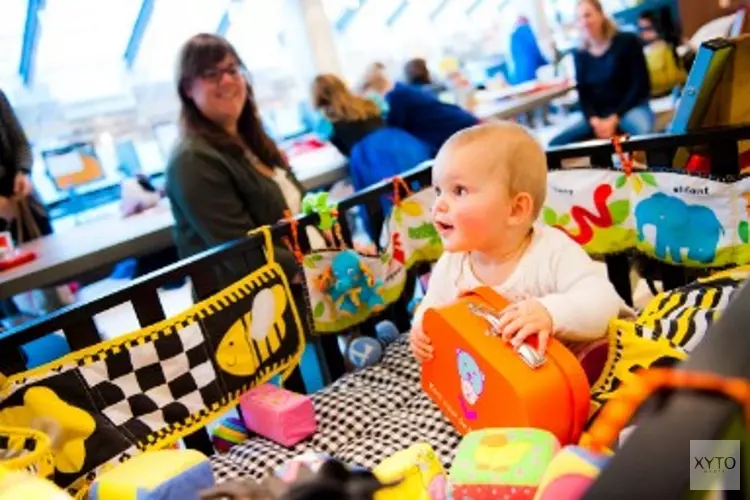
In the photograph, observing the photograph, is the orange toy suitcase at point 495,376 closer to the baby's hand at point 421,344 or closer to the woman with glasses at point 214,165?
the baby's hand at point 421,344

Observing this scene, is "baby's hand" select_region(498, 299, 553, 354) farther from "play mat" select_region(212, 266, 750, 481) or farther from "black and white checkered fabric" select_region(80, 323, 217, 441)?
"black and white checkered fabric" select_region(80, 323, 217, 441)

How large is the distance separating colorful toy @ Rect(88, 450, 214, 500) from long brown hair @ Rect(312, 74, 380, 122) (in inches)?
79.9

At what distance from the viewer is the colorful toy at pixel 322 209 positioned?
59.0 inches

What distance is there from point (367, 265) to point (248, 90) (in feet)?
1.79

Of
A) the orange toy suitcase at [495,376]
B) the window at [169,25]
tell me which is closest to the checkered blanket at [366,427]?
the orange toy suitcase at [495,376]

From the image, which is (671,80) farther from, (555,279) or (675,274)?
(555,279)

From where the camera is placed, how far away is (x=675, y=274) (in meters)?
1.49

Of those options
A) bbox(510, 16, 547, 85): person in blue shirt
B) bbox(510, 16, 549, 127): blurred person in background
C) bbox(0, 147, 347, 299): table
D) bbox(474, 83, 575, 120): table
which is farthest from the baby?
bbox(510, 16, 547, 85): person in blue shirt

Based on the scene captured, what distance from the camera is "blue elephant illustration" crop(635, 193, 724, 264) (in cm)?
132

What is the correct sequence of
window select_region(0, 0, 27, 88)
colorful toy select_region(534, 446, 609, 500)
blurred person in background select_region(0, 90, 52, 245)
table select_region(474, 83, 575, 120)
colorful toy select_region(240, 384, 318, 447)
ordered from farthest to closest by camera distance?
window select_region(0, 0, 27, 88), table select_region(474, 83, 575, 120), blurred person in background select_region(0, 90, 52, 245), colorful toy select_region(240, 384, 318, 447), colorful toy select_region(534, 446, 609, 500)

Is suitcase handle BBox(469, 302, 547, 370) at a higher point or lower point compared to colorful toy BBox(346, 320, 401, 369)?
higher

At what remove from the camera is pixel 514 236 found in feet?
3.88

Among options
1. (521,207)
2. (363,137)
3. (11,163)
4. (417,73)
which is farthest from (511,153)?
(417,73)

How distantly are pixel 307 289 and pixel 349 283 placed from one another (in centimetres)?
10
